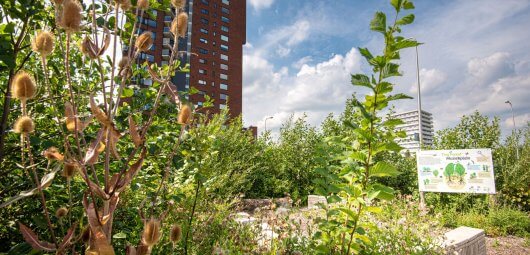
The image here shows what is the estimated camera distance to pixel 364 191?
1939 millimetres

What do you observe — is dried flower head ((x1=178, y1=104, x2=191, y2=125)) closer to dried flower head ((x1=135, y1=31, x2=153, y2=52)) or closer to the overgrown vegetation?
the overgrown vegetation

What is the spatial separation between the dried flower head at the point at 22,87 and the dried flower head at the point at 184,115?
390 mm

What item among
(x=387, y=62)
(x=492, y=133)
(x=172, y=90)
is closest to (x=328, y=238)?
(x=387, y=62)

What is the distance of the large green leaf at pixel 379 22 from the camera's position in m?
1.73

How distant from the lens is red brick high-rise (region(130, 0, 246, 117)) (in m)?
47.3

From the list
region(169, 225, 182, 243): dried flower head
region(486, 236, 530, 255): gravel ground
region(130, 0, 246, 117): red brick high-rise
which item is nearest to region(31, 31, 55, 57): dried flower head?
region(169, 225, 182, 243): dried flower head

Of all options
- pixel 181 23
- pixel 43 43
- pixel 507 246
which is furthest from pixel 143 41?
pixel 507 246

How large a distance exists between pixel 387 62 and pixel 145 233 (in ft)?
5.27

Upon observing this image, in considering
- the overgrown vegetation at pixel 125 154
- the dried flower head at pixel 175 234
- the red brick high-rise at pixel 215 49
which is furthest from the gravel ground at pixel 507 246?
the red brick high-rise at pixel 215 49

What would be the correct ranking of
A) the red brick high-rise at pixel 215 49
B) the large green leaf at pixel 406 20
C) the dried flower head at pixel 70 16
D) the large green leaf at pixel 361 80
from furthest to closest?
the red brick high-rise at pixel 215 49, the large green leaf at pixel 361 80, the large green leaf at pixel 406 20, the dried flower head at pixel 70 16

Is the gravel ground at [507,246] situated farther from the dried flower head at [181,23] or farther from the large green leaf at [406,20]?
the dried flower head at [181,23]

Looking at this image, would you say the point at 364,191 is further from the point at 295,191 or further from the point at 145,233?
the point at 295,191

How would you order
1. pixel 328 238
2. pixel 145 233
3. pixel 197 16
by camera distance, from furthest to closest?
pixel 197 16
pixel 328 238
pixel 145 233

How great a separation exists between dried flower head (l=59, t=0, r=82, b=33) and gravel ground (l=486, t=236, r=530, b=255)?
8.18 metres
